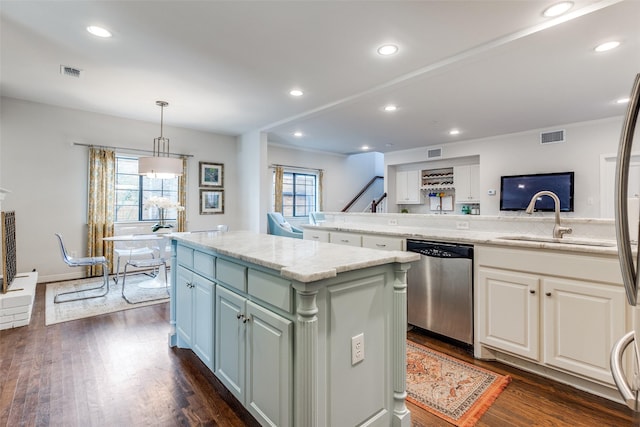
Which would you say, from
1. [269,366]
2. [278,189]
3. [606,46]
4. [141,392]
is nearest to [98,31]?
[141,392]

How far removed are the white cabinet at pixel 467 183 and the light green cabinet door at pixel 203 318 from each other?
6.67 meters

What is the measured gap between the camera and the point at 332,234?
146 inches

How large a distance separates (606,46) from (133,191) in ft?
21.7

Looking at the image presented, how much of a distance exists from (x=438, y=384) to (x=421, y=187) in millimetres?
6607

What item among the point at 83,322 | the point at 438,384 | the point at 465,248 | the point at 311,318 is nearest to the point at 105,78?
the point at 83,322

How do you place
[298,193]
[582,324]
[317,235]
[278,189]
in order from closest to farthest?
[582,324] < [317,235] < [278,189] < [298,193]

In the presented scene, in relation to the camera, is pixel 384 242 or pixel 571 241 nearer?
pixel 571 241

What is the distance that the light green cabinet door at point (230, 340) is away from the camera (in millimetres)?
1667

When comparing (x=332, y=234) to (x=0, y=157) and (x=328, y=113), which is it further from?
(x=0, y=157)

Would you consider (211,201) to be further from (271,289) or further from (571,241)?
(571,241)

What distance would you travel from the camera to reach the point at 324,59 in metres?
3.19

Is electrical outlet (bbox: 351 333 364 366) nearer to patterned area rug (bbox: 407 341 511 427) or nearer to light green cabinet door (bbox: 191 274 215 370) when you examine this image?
patterned area rug (bbox: 407 341 511 427)

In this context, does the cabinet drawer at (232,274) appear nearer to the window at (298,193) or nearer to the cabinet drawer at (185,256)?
the cabinet drawer at (185,256)

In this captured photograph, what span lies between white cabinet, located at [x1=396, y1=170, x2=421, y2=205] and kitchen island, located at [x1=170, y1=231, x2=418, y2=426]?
687 centimetres
